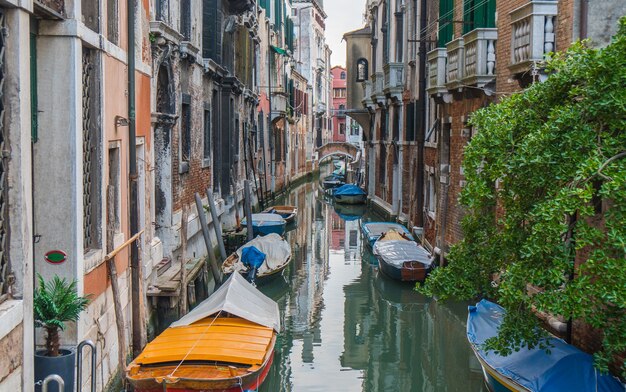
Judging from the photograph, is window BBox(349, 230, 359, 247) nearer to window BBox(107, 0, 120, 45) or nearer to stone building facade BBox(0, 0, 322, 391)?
stone building facade BBox(0, 0, 322, 391)

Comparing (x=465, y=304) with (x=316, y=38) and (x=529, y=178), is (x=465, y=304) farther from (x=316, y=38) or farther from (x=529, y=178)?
(x=316, y=38)

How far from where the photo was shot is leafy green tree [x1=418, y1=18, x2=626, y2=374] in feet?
19.2

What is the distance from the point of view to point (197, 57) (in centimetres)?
1556

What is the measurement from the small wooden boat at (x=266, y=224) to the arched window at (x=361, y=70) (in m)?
12.5

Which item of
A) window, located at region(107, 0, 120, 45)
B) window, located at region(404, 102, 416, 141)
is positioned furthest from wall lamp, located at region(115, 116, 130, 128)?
window, located at region(404, 102, 416, 141)

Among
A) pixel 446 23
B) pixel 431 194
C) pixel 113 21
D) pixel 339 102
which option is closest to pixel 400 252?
pixel 431 194

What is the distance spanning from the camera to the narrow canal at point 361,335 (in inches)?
403

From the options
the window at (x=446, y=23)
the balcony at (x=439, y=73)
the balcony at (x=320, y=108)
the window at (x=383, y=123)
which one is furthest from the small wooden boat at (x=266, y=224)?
the balcony at (x=320, y=108)

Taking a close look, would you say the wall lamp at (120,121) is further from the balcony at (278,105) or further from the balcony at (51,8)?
the balcony at (278,105)

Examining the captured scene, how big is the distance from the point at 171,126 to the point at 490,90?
503 centimetres

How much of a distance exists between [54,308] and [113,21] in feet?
12.4

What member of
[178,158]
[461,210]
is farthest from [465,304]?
[178,158]

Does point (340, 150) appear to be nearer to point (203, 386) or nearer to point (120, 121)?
point (120, 121)

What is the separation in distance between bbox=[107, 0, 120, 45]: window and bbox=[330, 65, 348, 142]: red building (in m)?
61.8
